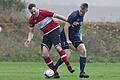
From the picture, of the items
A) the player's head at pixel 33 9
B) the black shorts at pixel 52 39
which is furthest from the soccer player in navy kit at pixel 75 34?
the player's head at pixel 33 9

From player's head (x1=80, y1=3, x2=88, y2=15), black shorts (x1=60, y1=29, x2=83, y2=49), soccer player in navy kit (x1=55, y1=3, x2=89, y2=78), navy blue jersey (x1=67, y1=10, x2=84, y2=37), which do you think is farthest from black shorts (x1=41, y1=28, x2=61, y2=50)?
player's head (x1=80, y1=3, x2=88, y2=15)

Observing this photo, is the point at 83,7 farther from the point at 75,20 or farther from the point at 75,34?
the point at 75,34

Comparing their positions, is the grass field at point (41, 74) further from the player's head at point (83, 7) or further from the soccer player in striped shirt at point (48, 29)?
the player's head at point (83, 7)

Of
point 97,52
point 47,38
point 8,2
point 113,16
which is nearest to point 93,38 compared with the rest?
point 97,52

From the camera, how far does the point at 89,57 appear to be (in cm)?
2862

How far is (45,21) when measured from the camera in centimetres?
1633

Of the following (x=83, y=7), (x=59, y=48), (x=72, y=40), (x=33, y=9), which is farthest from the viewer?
(x=72, y=40)

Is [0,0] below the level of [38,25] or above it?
below

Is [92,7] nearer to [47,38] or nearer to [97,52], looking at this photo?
[97,52]

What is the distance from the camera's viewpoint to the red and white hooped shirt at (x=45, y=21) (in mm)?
16266

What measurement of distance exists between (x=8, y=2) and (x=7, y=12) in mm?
1027

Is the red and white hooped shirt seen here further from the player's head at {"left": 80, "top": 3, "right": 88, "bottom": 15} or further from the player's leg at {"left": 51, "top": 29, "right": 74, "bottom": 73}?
the player's head at {"left": 80, "top": 3, "right": 88, "bottom": 15}

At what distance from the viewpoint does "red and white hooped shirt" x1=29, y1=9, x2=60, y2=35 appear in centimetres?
1627

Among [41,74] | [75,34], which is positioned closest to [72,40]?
[75,34]
